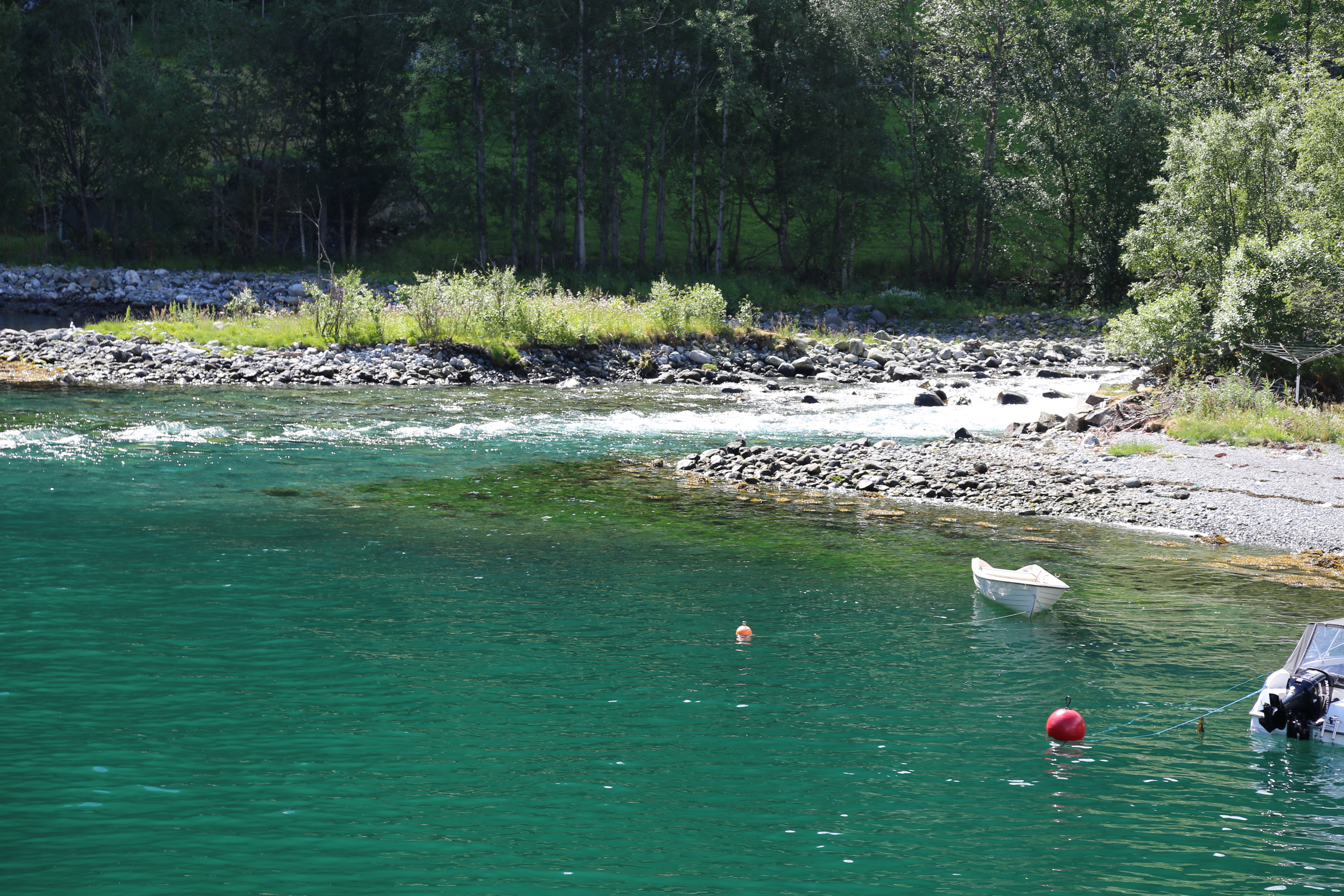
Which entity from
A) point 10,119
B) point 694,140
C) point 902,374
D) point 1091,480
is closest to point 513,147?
point 694,140

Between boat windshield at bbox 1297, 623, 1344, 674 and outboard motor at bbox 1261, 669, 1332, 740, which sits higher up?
boat windshield at bbox 1297, 623, 1344, 674

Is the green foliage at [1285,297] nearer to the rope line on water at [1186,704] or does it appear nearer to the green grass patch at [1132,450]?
the green grass patch at [1132,450]

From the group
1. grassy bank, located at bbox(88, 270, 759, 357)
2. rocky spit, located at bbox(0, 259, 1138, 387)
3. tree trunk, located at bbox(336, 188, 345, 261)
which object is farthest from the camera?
tree trunk, located at bbox(336, 188, 345, 261)

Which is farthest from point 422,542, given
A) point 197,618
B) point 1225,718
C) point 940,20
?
point 940,20

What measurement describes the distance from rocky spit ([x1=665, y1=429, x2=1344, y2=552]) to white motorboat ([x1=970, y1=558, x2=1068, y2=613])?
599 cm

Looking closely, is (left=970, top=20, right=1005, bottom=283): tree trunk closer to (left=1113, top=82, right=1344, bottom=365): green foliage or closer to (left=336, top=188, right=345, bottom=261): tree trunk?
(left=1113, top=82, right=1344, bottom=365): green foliage

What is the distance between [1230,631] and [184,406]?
2666 cm

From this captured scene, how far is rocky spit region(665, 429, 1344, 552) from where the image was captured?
1892 centimetres

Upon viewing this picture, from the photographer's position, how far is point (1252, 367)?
28.3 m

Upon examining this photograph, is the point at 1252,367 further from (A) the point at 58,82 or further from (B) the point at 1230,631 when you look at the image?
(A) the point at 58,82

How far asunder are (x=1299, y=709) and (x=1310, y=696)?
18cm

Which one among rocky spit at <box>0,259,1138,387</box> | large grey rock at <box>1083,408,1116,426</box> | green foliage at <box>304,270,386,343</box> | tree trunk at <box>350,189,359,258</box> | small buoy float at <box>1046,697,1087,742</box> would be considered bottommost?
small buoy float at <box>1046,697,1087,742</box>

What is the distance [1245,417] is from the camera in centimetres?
2558

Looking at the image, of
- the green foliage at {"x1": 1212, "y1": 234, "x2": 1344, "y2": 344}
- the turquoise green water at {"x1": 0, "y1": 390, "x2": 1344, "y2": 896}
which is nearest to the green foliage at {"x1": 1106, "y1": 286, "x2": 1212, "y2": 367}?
the green foliage at {"x1": 1212, "y1": 234, "x2": 1344, "y2": 344}
